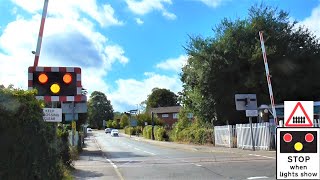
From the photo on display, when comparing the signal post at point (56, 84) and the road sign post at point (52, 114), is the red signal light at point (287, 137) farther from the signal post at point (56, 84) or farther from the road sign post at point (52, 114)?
the road sign post at point (52, 114)

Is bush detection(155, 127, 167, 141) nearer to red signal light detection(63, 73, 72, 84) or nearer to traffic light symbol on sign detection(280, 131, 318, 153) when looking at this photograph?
red signal light detection(63, 73, 72, 84)

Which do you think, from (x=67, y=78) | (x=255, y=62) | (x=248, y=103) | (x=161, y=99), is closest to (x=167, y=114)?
(x=161, y=99)

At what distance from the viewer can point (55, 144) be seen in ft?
35.3

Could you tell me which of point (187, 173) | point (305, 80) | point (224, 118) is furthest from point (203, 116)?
point (187, 173)

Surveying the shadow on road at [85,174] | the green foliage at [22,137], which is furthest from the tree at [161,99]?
the green foliage at [22,137]

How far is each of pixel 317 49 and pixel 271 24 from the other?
4439mm

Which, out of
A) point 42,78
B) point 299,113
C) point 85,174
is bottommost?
point 85,174

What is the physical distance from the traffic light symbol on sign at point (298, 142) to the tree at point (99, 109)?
177616 millimetres

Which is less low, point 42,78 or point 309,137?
point 42,78

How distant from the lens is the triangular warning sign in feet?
21.7

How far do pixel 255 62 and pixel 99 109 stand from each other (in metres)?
152

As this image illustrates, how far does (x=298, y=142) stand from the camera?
6.39 m

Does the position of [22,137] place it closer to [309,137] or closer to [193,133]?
[309,137]

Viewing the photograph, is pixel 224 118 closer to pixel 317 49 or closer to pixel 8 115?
pixel 317 49
